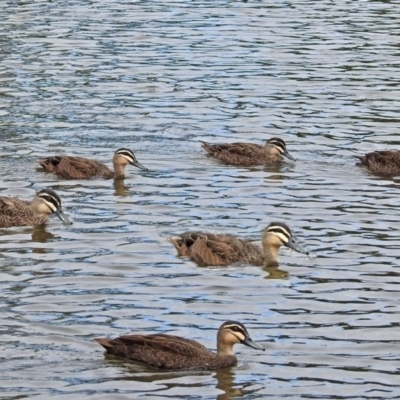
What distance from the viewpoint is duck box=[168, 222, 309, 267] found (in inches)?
726

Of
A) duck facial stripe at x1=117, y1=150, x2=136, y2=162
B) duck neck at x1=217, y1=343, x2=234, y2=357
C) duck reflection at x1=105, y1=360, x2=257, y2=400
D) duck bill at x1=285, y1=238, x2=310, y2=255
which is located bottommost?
duck reflection at x1=105, y1=360, x2=257, y2=400

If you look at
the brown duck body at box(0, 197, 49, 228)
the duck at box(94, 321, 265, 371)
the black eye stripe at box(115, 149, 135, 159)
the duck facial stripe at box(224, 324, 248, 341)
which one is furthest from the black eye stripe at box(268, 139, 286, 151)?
the duck facial stripe at box(224, 324, 248, 341)

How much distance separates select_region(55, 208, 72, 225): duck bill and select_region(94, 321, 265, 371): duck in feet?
18.2

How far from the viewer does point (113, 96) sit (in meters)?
29.4

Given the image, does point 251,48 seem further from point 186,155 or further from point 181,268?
point 181,268

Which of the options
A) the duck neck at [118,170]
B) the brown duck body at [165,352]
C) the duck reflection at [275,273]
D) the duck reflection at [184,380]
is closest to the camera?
the duck reflection at [184,380]

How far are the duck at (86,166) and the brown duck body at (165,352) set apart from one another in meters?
8.16

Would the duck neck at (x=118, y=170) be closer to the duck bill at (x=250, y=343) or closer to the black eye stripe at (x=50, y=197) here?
the black eye stripe at (x=50, y=197)

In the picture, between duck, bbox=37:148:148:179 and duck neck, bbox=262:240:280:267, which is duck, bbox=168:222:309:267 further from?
duck, bbox=37:148:148:179

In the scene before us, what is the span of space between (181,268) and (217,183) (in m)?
4.80

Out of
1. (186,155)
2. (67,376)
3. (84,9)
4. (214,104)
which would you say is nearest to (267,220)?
(186,155)

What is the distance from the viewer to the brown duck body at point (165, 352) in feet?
48.1

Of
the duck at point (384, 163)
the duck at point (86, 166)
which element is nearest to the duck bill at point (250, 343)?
the duck at point (86, 166)

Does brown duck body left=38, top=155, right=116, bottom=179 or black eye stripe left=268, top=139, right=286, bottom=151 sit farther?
black eye stripe left=268, top=139, right=286, bottom=151
